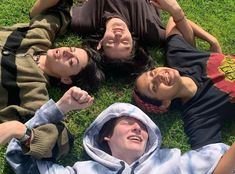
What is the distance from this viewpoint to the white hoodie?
10.9 feet

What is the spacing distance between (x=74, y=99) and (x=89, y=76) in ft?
1.67

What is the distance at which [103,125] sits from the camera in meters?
3.61

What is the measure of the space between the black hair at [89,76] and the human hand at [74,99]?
18.6 inches

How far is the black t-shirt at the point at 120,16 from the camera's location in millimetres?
4113

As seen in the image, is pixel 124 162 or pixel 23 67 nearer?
pixel 124 162

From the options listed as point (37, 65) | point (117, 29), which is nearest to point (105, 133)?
point (37, 65)

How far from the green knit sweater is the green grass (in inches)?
11.0

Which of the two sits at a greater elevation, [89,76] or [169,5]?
[169,5]

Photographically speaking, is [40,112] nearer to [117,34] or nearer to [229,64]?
[117,34]

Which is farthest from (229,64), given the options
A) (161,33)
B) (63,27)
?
(63,27)

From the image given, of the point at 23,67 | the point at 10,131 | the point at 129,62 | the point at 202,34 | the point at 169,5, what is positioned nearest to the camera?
the point at 10,131

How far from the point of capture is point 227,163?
3375 mm

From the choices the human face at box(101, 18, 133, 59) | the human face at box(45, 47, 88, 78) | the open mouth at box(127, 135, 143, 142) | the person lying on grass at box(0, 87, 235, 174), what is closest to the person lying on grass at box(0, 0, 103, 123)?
the human face at box(45, 47, 88, 78)

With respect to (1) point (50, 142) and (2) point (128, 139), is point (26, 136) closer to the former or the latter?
(1) point (50, 142)
